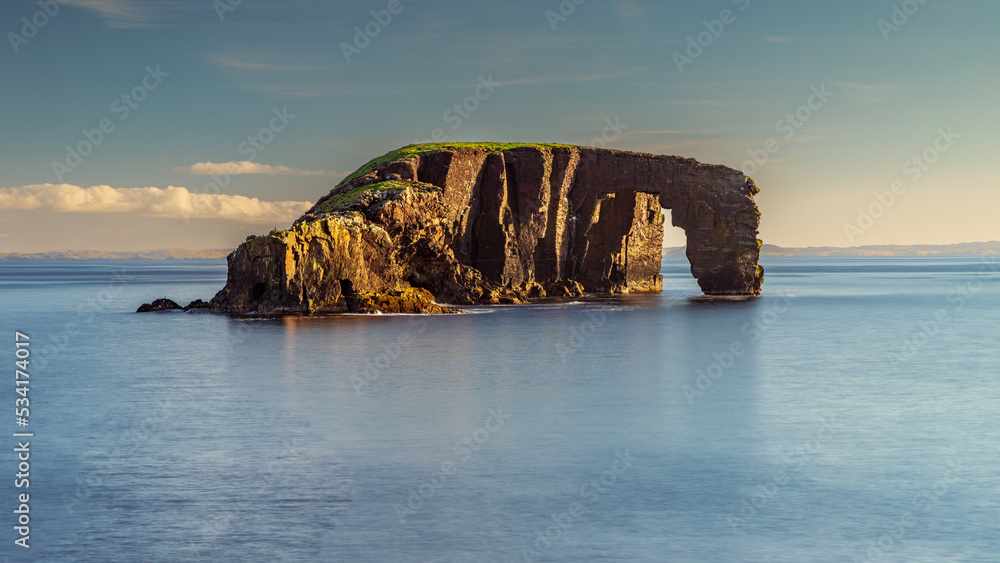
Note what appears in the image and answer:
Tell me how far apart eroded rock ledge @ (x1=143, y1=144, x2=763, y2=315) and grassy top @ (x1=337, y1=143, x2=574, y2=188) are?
0.31m

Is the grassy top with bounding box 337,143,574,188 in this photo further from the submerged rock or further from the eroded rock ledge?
the submerged rock

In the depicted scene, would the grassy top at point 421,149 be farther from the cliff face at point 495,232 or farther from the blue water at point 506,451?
the blue water at point 506,451

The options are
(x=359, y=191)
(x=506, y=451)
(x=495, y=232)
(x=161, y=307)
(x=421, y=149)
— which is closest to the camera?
(x=506, y=451)

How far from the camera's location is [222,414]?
2931 cm

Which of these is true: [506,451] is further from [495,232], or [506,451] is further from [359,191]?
[495,232]

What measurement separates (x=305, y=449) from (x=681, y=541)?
11172 millimetres

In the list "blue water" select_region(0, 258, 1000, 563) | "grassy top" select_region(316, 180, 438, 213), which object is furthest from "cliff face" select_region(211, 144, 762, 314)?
"blue water" select_region(0, 258, 1000, 563)

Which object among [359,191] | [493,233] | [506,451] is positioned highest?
[359,191]

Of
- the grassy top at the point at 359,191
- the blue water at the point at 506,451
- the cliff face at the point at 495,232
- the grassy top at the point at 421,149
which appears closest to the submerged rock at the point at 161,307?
the cliff face at the point at 495,232

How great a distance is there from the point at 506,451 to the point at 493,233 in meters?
65.0

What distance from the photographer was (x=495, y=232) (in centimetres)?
8825

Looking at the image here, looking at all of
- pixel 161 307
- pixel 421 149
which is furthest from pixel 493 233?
pixel 161 307

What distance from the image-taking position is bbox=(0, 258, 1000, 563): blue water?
17125 mm

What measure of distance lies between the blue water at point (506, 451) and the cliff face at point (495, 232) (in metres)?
14.5
